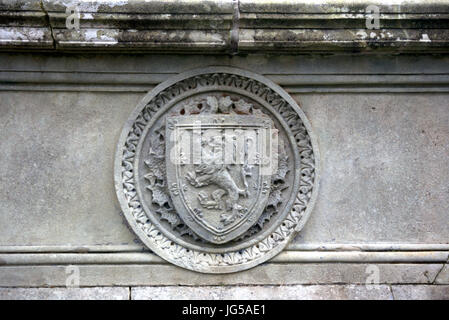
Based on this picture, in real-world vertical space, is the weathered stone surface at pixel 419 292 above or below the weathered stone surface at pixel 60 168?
below

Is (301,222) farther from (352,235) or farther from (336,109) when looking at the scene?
(336,109)

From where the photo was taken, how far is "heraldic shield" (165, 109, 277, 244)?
346 cm

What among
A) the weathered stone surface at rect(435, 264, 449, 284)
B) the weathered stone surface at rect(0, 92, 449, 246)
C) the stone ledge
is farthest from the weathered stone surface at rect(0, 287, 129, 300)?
the weathered stone surface at rect(435, 264, 449, 284)

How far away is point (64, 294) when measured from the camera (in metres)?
3.45

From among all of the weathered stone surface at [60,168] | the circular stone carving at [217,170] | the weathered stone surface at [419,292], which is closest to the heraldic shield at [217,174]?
the circular stone carving at [217,170]

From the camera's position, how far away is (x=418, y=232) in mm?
3586

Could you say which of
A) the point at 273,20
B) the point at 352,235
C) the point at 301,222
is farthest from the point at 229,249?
the point at 273,20

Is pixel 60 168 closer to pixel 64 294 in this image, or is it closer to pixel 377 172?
pixel 64 294

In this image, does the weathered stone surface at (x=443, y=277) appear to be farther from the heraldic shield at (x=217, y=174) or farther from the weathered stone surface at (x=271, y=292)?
the heraldic shield at (x=217, y=174)

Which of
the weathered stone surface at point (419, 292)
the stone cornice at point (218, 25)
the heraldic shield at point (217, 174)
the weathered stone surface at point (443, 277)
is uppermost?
the stone cornice at point (218, 25)

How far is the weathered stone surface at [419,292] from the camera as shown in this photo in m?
3.50

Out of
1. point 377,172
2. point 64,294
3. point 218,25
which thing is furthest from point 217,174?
point 64,294

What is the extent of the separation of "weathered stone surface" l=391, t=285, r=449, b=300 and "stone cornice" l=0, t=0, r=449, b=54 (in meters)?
1.31

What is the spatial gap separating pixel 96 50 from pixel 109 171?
2.15ft
